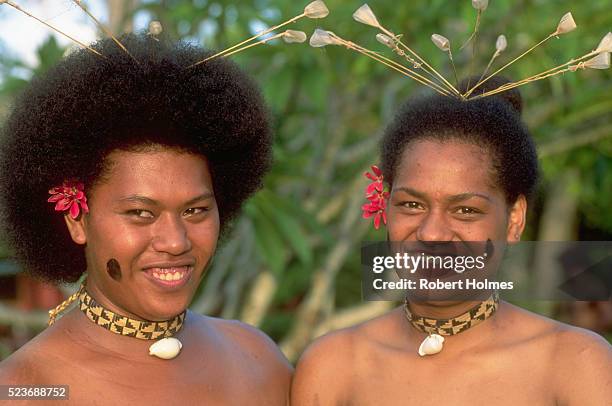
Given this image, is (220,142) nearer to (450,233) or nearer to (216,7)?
(450,233)

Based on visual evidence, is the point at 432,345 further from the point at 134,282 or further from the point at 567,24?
the point at 567,24

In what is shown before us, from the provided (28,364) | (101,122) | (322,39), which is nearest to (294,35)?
(322,39)

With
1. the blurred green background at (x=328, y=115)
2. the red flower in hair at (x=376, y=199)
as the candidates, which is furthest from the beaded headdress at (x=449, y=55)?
the blurred green background at (x=328, y=115)

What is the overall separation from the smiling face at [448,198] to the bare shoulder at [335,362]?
1.29 ft

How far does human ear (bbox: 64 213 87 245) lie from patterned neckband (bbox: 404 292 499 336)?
1096 millimetres

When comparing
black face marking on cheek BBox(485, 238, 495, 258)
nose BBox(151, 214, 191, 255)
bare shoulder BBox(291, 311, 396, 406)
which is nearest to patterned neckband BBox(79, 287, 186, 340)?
nose BBox(151, 214, 191, 255)

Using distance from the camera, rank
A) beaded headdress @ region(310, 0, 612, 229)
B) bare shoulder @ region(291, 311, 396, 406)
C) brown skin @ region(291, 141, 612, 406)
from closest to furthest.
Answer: beaded headdress @ region(310, 0, 612, 229)
brown skin @ region(291, 141, 612, 406)
bare shoulder @ region(291, 311, 396, 406)

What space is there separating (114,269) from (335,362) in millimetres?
823

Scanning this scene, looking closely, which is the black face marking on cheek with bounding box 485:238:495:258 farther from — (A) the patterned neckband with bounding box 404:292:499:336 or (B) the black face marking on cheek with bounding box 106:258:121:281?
(B) the black face marking on cheek with bounding box 106:258:121:281

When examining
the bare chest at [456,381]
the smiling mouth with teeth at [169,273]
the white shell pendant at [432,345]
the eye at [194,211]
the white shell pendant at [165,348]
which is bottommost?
the bare chest at [456,381]

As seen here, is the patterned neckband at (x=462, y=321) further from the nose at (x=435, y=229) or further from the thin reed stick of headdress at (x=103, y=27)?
the thin reed stick of headdress at (x=103, y=27)

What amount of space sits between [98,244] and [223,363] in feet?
2.02

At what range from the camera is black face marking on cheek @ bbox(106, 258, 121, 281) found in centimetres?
286

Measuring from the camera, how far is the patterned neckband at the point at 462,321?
307cm
